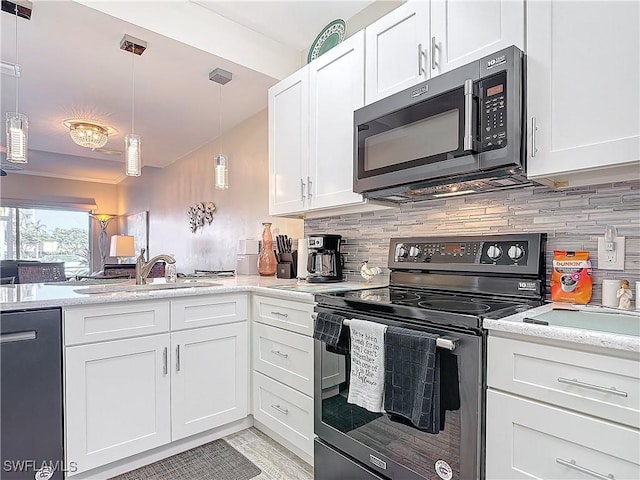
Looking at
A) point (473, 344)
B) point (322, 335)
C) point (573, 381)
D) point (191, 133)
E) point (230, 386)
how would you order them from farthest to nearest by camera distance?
point (191, 133) < point (230, 386) < point (322, 335) < point (473, 344) < point (573, 381)

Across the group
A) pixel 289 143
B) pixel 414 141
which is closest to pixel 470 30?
pixel 414 141

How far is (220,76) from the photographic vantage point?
2.80m

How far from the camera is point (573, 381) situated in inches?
38.3

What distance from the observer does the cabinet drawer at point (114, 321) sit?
5.31ft

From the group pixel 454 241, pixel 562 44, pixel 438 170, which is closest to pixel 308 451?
pixel 454 241

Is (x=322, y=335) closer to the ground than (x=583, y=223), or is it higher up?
closer to the ground

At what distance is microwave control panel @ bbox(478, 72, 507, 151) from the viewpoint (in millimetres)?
1334

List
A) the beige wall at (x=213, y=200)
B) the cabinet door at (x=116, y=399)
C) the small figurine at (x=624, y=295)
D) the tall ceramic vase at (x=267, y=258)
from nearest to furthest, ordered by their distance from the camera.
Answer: the small figurine at (x=624, y=295)
the cabinet door at (x=116, y=399)
the tall ceramic vase at (x=267, y=258)
the beige wall at (x=213, y=200)

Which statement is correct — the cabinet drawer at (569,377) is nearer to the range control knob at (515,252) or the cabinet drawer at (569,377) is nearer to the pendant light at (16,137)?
the range control knob at (515,252)

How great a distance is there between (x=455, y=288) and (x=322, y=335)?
0.64 meters

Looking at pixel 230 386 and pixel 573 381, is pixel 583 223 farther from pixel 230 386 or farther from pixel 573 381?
pixel 230 386

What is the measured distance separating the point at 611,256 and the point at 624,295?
153mm

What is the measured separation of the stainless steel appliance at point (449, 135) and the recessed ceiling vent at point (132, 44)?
1514 millimetres

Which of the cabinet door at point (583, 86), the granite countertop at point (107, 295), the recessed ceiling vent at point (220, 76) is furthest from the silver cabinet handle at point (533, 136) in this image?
the recessed ceiling vent at point (220, 76)
